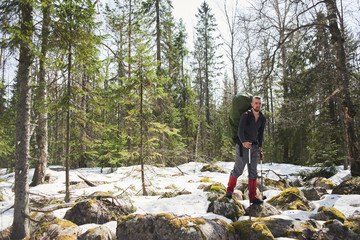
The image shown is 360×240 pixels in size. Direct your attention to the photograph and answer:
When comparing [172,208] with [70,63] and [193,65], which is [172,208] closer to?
→ [70,63]

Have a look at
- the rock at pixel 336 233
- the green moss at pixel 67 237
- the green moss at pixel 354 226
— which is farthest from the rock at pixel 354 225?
the green moss at pixel 67 237

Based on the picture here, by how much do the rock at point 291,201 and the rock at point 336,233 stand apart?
135 cm

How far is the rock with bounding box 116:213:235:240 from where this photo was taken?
2986mm

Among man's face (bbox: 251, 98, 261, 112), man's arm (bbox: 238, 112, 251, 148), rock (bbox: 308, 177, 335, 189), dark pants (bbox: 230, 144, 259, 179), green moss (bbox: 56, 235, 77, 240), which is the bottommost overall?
rock (bbox: 308, 177, 335, 189)

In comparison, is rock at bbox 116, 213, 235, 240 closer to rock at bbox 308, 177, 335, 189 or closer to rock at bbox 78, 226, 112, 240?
rock at bbox 78, 226, 112, 240

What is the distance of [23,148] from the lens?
3.66m

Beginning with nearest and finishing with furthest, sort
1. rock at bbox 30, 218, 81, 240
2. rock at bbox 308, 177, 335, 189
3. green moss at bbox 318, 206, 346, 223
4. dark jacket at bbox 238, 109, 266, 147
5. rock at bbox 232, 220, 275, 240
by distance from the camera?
rock at bbox 232, 220, 275, 240, rock at bbox 30, 218, 81, 240, green moss at bbox 318, 206, 346, 223, dark jacket at bbox 238, 109, 266, 147, rock at bbox 308, 177, 335, 189

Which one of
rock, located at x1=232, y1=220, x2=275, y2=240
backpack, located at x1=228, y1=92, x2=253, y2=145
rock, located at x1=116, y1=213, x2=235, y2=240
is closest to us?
rock, located at x1=116, y1=213, x2=235, y2=240

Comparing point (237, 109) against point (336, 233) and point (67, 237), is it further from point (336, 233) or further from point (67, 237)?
point (67, 237)

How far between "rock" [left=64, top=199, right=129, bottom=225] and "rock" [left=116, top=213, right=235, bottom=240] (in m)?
1.04

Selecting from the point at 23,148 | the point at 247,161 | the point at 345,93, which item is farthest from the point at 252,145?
the point at 345,93

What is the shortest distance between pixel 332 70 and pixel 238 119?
18.6 ft

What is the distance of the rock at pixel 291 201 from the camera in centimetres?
465

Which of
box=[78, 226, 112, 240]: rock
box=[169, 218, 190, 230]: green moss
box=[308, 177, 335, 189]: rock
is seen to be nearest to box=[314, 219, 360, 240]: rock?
box=[169, 218, 190, 230]: green moss
